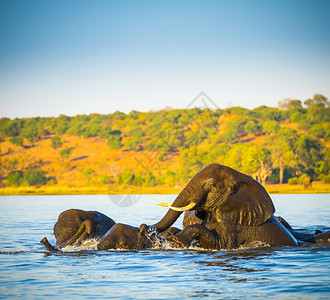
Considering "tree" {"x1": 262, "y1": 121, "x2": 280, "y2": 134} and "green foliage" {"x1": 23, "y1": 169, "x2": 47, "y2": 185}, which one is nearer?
"green foliage" {"x1": 23, "y1": 169, "x2": 47, "y2": 185}

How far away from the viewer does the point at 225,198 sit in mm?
10719

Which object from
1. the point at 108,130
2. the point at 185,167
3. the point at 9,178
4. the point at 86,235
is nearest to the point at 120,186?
the point at 185,167

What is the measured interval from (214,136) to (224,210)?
100015 mm

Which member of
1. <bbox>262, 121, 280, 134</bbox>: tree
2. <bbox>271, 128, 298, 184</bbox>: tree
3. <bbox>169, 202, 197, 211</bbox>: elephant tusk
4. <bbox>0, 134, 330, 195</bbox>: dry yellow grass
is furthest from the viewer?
<bbox>262, 121, 280, 134</bbox>: tree

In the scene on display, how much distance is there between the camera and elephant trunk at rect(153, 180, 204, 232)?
10.5 m

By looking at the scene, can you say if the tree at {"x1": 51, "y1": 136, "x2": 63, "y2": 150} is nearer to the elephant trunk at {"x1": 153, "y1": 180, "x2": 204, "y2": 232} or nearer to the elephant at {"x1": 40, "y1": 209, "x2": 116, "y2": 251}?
the elephant at {"x1": 40, "y1": 209, "x2": 116, "y2": 251}

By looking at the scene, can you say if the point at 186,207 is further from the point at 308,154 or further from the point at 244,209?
the point at 308,154

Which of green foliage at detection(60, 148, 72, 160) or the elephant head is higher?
green foliage at detection(60, 148, 72, 160)

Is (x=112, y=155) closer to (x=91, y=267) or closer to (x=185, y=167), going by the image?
(x=185, y=167)

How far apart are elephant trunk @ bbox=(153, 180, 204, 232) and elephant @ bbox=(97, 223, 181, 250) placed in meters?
0.69

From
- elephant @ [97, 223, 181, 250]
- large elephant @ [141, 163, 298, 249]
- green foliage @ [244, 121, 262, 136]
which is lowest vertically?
elephant @ [97, 223, 181, 250]

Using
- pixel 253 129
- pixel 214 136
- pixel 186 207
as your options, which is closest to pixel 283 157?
pixel 214 136

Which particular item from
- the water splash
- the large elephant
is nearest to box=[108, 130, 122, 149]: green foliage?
the water splash

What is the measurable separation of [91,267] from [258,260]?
304cm
